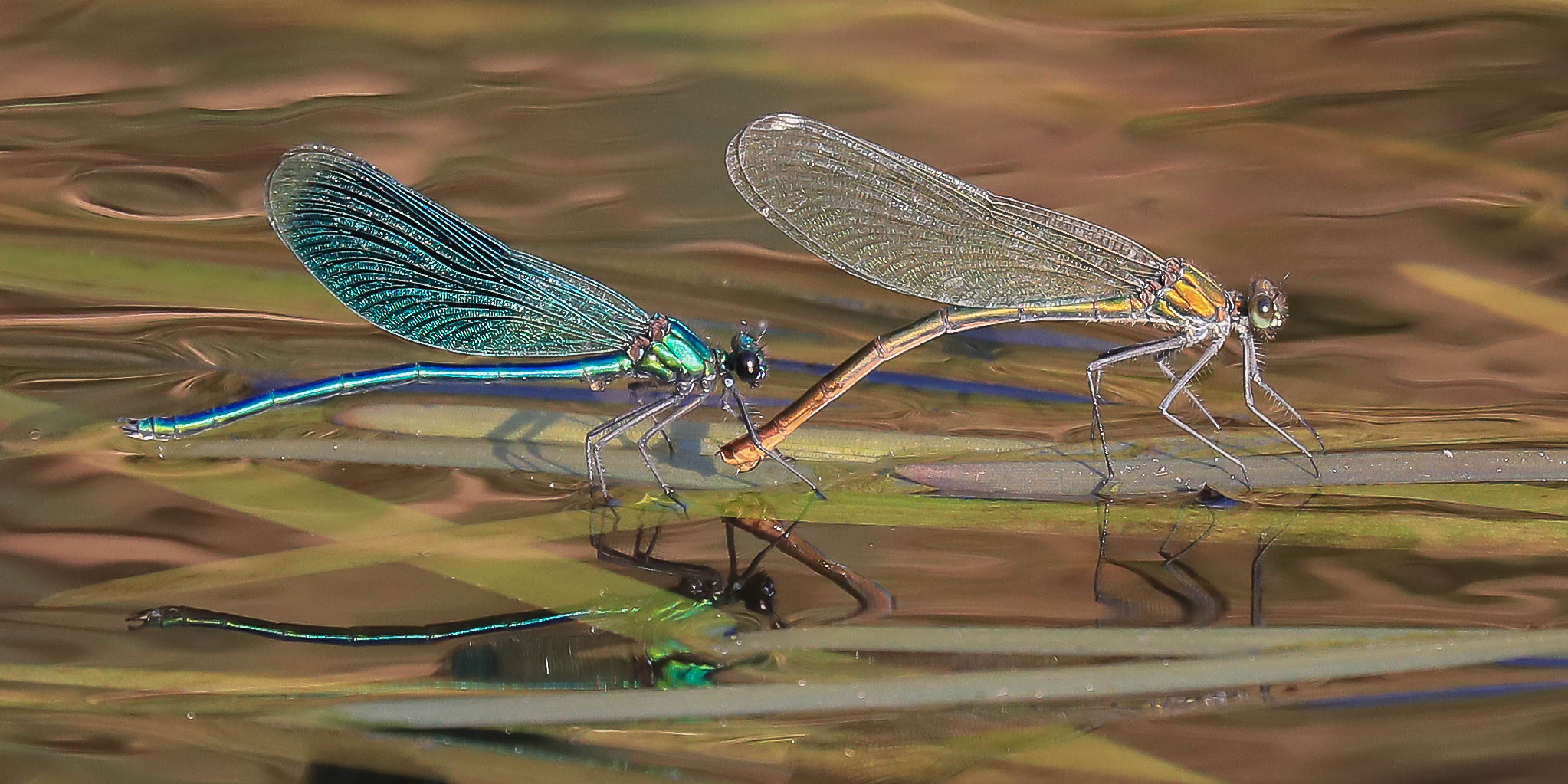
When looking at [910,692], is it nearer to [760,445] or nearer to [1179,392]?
[760,445]

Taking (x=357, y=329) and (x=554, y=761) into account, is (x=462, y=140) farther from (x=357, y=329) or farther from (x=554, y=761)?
(x=554, y=761)

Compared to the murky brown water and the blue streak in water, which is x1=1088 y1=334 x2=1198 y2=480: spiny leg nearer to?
the murky brown water

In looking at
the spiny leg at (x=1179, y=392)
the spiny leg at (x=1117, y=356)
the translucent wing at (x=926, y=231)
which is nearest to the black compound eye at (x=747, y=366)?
the translucent wing at (x=926, y=231)

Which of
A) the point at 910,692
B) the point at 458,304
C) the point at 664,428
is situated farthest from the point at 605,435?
the point at 910,692

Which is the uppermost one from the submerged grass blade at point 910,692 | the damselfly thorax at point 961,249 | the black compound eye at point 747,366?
the damselfly thorax at point 961,249

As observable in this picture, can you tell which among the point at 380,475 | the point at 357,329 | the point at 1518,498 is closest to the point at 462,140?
the point at 357,329

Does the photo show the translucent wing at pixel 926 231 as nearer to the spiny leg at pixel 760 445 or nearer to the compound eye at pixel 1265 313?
the compound eye at pixel 1265 313
